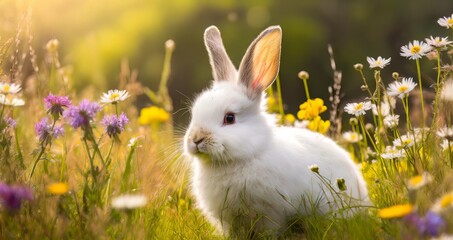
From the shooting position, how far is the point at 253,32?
1189 cm

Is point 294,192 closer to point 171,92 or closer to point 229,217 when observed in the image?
point 229,217

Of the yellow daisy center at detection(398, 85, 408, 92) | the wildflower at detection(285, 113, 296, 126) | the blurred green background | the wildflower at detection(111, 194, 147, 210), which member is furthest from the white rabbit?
the blurred green background

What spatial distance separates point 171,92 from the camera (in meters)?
12.8

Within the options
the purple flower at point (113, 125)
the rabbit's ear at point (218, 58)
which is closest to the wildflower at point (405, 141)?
the rabbit's ear at point (218, 58)

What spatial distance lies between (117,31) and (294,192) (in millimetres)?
8703

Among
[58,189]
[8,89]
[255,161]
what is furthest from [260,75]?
[58,189]

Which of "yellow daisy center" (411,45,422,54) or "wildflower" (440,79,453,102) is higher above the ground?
"yellow daisy center" (411,45,422,54)

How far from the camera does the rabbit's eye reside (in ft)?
11.4

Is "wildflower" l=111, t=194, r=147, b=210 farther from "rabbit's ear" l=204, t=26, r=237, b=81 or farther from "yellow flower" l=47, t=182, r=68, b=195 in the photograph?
"rabbit's ear" l=204, t=26, r=237, b=81

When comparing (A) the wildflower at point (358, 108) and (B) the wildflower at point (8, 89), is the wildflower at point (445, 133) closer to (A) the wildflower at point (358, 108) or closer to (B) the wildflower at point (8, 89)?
(A) the wildflower at point (358, 108)

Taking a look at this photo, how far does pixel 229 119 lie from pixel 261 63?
0.39 metres

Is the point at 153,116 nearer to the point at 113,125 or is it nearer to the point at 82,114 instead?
the point at 113,125

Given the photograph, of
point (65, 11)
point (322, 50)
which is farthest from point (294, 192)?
point (322, 50)

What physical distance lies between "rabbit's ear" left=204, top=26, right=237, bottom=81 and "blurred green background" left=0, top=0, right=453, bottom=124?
23.7 ft
